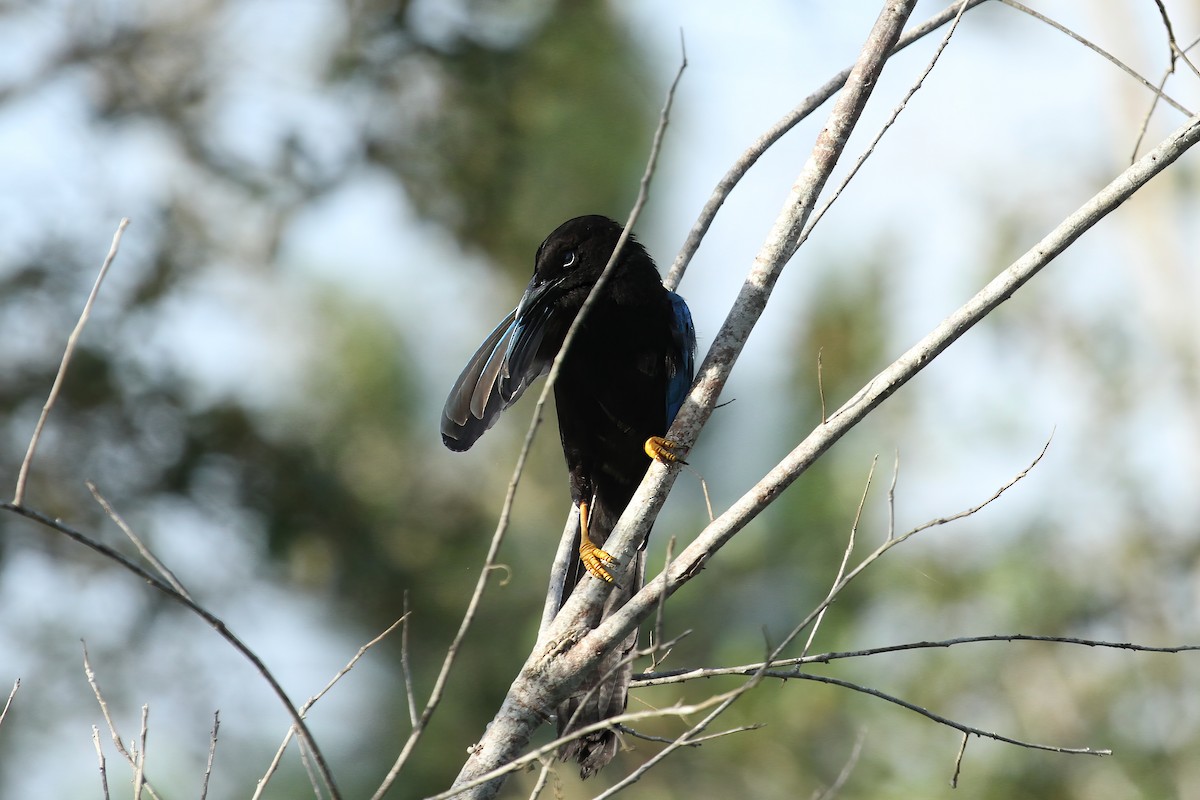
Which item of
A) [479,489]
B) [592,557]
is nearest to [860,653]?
[592,557]

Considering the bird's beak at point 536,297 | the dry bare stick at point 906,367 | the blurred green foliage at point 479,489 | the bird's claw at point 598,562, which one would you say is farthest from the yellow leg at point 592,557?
the blurred green foliage at point 479,489

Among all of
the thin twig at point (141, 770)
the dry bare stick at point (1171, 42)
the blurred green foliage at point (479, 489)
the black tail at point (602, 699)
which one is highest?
the blurred green foliage at point (479, 489)

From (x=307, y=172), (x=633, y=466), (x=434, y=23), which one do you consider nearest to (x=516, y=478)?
(x=633, y=466)

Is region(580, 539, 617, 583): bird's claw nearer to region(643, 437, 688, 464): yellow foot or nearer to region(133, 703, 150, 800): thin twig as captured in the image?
region(643, 437, 688, 464): yellow foot

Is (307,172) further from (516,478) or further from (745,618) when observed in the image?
(516,478)

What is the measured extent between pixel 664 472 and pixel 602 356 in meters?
1.10

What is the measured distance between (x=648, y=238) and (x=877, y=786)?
4.88 m

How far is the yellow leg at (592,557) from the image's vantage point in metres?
3.02

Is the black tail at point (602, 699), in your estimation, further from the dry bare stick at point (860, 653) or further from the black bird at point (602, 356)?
the dry bare stick at point (860, 653)

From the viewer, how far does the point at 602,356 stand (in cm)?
416

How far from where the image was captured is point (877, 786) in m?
8.77

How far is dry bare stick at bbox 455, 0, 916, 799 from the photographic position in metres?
2.88

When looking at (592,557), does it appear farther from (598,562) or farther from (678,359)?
(678,359)

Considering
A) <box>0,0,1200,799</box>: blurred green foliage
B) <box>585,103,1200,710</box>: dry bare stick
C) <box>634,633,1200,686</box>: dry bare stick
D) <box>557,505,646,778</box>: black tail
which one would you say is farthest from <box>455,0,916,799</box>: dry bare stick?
<box>0,0,1200,799</box>: blurred green foliage
